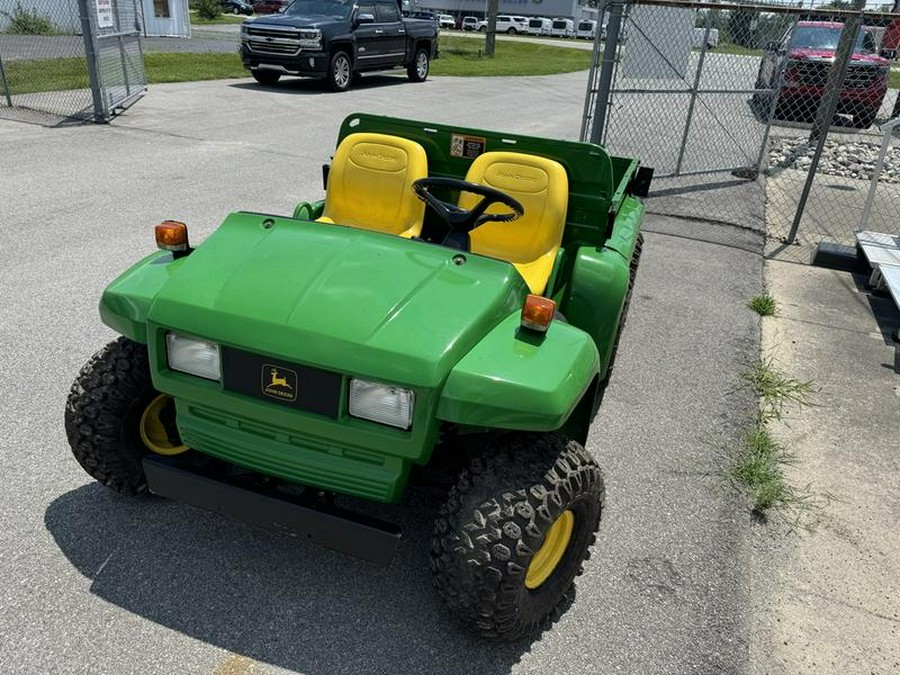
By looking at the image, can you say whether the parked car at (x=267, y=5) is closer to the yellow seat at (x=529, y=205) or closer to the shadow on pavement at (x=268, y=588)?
the yellow seat at (x=529, y=205)

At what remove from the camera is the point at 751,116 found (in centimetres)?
1090

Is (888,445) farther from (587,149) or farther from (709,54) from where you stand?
(709,54)

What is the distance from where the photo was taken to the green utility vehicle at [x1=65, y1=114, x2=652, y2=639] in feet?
7.24

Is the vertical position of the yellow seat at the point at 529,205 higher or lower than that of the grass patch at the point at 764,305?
higher

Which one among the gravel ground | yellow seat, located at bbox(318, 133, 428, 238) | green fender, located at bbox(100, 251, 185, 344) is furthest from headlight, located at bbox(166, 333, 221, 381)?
the gravel ground

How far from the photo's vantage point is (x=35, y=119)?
9.98 meters

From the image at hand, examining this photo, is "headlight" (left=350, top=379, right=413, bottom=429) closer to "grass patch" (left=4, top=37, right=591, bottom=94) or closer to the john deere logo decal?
the john deere logo decal

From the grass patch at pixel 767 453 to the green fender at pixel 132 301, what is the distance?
8.67 ft

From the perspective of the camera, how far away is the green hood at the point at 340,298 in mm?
2201

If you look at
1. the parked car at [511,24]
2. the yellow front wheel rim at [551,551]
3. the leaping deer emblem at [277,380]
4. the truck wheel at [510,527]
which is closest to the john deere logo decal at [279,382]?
the leaping deer emblem at [277,380]

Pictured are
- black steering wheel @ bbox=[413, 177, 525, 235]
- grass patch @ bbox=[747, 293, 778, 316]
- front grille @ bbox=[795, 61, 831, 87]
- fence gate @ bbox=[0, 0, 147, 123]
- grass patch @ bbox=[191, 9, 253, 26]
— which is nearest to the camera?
black steering wheel @ bbox=[413, 177, 525, 235]

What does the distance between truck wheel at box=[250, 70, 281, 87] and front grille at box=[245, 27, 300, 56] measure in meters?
0.68

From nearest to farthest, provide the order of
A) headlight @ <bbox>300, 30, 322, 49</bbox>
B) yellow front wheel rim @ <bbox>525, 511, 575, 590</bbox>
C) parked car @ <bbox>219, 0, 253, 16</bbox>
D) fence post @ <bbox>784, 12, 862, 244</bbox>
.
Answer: yellow front wheel rim @ <bbox>525, 511, 575, 590</bbox> < fence post @ <bbox>784, 12, 862, 244</bbox> < headlight @ <bbox>300, 30, 322, 49</bbox> < parked car @ <bbox>219, 0, 253, 16</bbox>

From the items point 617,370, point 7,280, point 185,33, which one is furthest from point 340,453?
point 185,33
